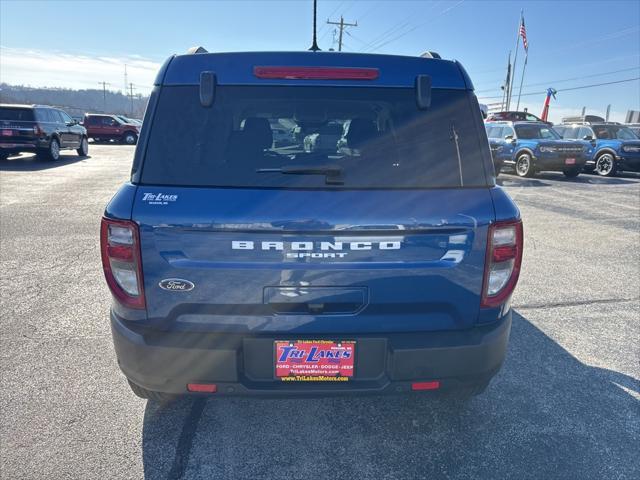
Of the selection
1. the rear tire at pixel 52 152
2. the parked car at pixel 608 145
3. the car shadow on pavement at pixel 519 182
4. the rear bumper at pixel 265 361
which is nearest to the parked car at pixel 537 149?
the car shadow on pavement at pixel 519 182

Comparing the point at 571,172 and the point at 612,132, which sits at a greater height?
the point at 612,132

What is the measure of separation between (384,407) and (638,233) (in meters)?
7.39

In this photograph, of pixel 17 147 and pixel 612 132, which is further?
pixel 612 132

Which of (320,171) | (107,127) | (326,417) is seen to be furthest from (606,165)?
(107,127)

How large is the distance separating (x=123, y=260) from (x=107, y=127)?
31.1 m

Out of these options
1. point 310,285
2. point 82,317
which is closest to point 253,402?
point 310,285

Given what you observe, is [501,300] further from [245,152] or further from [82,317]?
[82,317]

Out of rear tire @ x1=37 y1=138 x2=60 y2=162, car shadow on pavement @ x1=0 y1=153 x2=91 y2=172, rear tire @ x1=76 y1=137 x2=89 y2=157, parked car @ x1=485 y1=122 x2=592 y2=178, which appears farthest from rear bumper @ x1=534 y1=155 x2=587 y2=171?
rear tire @ x1=76 y1=137 x2=89 y2=157

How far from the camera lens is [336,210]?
6.32ft

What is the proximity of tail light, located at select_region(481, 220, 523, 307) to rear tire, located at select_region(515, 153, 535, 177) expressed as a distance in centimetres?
1459

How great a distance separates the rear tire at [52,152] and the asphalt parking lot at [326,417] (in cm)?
1381

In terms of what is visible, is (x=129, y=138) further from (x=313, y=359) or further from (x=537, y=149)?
(x=313, y=359)

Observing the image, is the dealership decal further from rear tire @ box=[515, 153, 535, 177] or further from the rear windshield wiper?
rear tire @ box=[515, 153, 535, 177]

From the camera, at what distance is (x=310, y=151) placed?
7.66 ft
